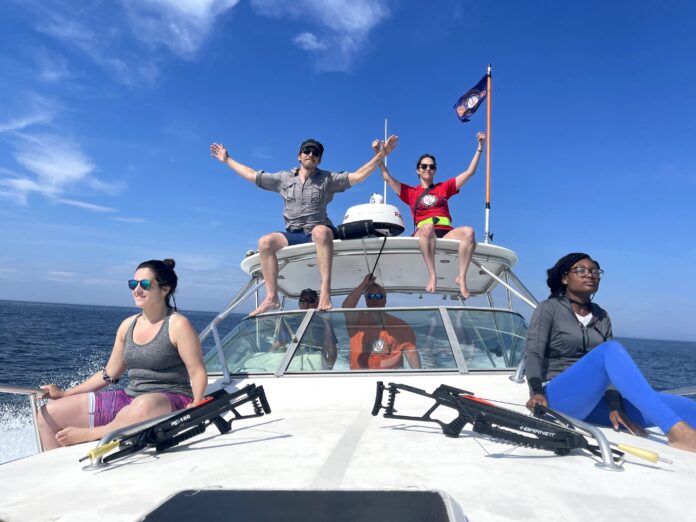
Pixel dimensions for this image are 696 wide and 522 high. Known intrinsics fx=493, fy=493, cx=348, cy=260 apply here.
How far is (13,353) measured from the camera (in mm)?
17891

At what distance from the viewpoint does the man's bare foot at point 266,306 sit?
4.76 metres

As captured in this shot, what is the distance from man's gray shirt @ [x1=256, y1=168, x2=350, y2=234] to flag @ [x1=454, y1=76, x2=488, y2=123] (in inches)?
180

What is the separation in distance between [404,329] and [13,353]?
61.3 feet

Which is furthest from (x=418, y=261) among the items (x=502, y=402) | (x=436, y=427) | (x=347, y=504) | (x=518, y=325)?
(x=347, y=504)

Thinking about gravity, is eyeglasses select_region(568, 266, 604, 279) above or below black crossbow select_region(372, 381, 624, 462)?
above

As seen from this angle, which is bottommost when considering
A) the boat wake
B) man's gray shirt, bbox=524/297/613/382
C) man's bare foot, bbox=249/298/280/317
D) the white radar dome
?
the boat wake

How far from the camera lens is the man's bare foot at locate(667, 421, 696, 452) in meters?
2.52

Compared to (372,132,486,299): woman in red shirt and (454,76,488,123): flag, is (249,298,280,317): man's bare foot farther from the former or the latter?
(454,76,488,123): flag

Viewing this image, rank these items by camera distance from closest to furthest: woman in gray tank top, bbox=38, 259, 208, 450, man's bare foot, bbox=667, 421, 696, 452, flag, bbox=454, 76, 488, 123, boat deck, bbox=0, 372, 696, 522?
boat deck, bbox=0, 372, 696, 522
man's bare foot, bbox=667, 421, 696, 452
woman in gray tank top, bbox=38, 259, 208, 450
flag, bbox=454, 76, 488, 123

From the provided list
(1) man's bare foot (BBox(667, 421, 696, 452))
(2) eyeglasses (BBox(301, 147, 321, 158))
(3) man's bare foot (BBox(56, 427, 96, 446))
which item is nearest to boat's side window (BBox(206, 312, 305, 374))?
(3) man's bare foot (BBox(56, 427, 96, 446))

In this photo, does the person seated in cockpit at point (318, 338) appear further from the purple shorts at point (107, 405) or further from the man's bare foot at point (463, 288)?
the purple shorts at point (107, 405)

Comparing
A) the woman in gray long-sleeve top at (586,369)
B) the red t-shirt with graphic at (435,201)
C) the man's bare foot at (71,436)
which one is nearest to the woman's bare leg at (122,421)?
the man's bare foot at (71,436)

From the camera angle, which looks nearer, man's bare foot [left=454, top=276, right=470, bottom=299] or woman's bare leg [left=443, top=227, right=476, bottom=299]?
man's bare foot [left=454, top=276, right=470, bottom=299]

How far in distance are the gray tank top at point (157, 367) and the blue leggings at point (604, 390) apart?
234 cm
